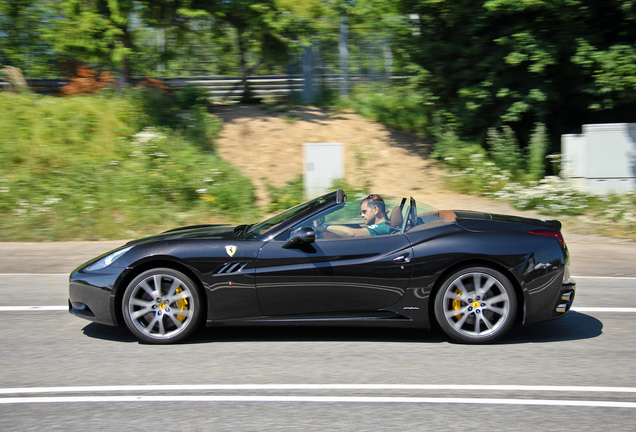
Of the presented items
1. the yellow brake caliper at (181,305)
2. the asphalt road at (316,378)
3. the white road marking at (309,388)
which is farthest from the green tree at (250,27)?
the white road marking at (309,388)

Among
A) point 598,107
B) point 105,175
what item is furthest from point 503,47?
point 105,175

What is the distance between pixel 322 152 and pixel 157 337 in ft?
25.9

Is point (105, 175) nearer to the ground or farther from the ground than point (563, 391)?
farther from the ground

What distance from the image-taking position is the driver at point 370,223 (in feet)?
17.7

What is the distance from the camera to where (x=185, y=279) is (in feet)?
17.2

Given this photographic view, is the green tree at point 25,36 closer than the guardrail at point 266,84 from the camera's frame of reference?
Yes

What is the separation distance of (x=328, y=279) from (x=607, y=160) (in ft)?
32.0

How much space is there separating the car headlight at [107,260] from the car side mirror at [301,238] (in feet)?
4.47

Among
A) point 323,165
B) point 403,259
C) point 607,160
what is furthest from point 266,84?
point 403,259

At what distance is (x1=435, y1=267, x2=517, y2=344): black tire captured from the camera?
17.1 ft

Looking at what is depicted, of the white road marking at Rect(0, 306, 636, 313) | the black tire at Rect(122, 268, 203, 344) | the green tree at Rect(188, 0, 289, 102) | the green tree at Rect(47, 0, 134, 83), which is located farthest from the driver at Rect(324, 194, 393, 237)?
the green tree at Rect(188, 0, 289, 102)

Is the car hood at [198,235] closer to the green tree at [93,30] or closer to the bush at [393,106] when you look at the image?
the bush at [393,106]

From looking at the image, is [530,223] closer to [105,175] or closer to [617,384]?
[617,384]

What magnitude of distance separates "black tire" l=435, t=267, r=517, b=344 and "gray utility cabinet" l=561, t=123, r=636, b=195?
28.2ft
